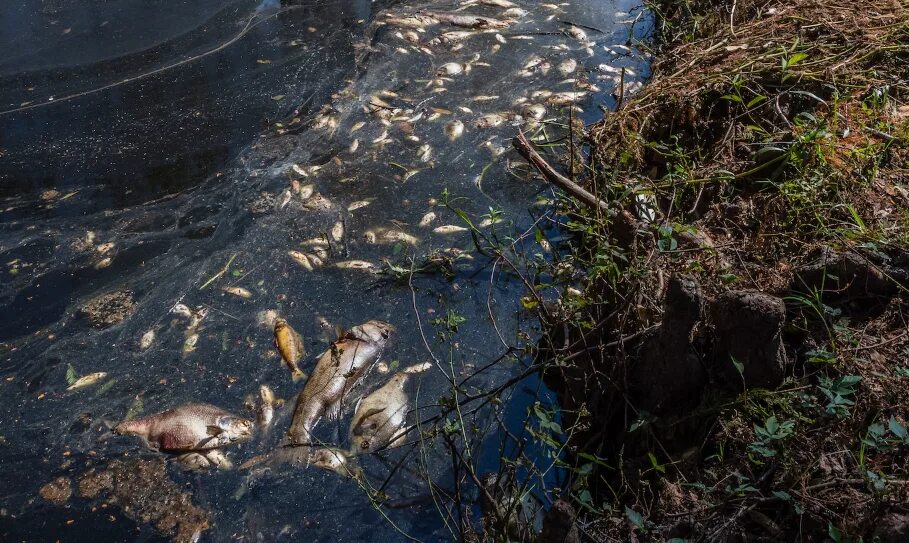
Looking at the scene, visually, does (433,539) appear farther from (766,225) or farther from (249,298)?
(766,225)

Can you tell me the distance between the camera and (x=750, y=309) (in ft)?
7.16

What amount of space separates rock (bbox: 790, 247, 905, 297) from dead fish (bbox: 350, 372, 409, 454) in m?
1.45

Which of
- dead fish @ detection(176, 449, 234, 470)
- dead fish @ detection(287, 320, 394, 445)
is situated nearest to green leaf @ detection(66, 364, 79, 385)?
dead fish @ detection(176, 449, 234, 470)

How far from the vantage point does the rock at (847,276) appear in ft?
8.05

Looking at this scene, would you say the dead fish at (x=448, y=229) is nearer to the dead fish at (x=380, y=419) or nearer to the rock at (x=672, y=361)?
the dead fish at (x=380, y=419)

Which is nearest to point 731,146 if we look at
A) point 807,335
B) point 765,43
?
point 765,43

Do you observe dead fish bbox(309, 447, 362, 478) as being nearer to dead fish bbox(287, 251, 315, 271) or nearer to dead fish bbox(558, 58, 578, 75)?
dead fish bbox(287, 251, 315, 271)

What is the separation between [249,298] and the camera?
131 inches

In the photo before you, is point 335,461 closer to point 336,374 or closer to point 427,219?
point 336,374

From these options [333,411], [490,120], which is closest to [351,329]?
[333,411]

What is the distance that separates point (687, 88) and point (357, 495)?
2.55 m

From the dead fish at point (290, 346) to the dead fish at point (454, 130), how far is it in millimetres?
1562

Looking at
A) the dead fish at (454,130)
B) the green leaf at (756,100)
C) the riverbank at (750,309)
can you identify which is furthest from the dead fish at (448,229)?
the green leaf at (756,100)

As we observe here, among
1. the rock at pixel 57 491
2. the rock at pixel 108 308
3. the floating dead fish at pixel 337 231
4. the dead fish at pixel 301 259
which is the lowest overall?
the rock at pixel 57 491
